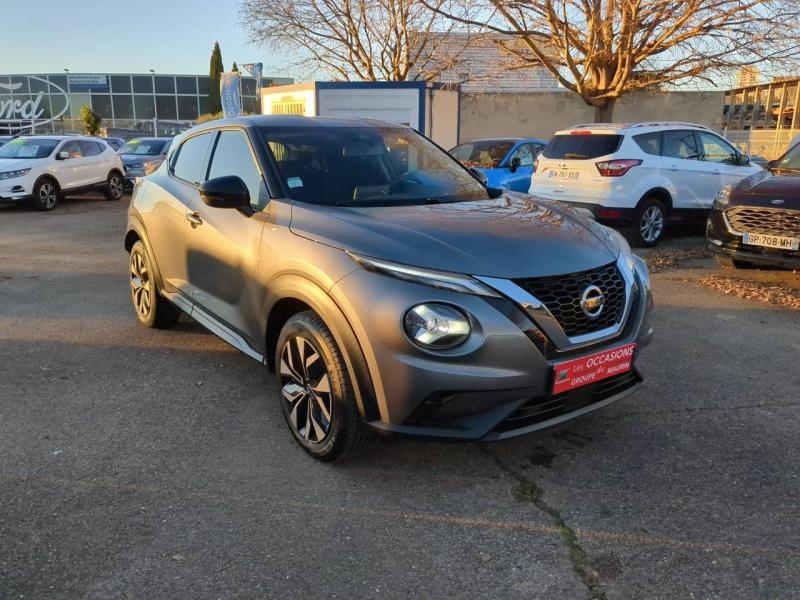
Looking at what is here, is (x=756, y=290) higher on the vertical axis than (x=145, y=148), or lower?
lower

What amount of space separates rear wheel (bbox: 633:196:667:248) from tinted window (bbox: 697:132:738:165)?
3.81 feet

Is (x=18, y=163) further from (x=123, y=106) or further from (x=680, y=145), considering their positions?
(x=123, y=106)

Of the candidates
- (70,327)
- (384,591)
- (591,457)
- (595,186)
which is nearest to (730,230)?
(595,186)

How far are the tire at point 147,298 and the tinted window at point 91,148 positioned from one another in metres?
11.9

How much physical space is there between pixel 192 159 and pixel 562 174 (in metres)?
6.03

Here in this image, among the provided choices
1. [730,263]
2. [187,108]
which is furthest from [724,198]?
[187,108]

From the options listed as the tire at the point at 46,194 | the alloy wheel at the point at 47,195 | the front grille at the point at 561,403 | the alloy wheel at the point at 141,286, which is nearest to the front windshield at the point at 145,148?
the tire at the point at 46,194

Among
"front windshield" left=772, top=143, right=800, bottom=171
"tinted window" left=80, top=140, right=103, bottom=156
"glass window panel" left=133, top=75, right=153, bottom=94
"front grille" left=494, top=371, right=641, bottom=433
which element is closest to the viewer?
"front grille" left=494, top=371, right=641, bottom=433

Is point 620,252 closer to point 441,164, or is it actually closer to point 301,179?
point 441,164

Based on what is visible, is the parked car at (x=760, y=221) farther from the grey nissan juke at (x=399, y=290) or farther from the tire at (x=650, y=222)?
the grey nissan juke at (x=399, y=290)

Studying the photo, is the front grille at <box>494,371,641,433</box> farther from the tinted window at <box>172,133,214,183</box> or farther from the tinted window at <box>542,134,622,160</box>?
the tinted window at <box>542,134,622,160</box>

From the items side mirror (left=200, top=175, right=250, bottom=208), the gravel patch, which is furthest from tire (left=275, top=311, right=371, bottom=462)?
the gravel patch

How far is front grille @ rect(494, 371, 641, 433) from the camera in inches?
111

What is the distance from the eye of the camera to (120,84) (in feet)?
152
